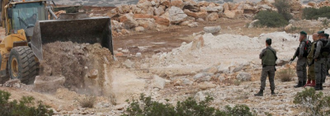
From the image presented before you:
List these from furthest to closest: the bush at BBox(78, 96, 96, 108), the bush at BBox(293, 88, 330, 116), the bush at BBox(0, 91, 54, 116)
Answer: the bush at BBox(78, 96, 96, 108) → the bush at BBox(293, 88, 330, 116) → the bush at BBox(0, 91, 54, 116)

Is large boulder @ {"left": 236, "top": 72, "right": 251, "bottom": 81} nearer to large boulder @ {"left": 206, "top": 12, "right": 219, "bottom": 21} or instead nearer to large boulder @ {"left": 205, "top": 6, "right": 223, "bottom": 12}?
large boulder @ {"left": 206, "top": 12, "right": 219, "bottom": 21}

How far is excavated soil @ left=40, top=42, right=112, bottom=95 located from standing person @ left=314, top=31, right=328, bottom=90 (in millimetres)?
4764

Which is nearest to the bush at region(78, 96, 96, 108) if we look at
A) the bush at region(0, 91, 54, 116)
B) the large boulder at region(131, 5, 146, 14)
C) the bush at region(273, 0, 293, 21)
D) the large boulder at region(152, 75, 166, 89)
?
the bush at region(0, 91, 54, 116)

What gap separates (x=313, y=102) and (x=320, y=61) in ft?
8.03

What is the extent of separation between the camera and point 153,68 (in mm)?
15047

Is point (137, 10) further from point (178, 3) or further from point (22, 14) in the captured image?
point (22, 14)

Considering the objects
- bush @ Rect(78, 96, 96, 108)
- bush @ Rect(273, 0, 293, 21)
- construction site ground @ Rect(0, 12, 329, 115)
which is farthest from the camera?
bush @ Rect(273, 0, 293, 21)

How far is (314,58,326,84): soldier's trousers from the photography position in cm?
912

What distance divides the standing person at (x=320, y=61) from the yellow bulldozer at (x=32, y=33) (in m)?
5.17

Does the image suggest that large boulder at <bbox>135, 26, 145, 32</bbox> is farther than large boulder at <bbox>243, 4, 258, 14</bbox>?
No

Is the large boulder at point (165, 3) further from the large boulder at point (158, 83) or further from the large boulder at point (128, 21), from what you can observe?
the large boulder at point (158, 83)

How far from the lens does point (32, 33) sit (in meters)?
11.8

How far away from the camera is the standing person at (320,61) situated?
9.09 meters

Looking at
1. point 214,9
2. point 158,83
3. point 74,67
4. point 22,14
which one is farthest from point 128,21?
point 74,67
